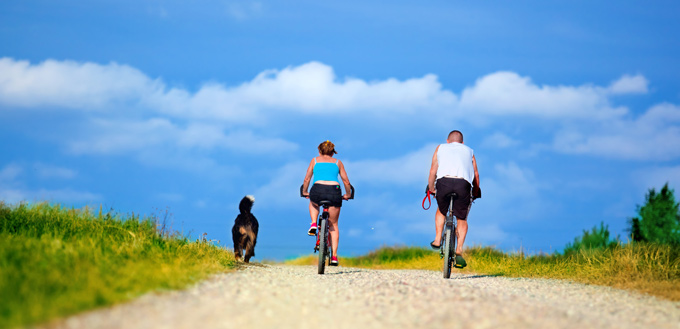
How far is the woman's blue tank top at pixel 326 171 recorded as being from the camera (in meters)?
10.3

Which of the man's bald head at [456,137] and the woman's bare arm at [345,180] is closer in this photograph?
the man's bald head at [456,137]

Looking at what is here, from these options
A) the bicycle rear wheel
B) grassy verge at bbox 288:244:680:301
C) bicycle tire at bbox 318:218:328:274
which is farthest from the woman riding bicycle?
grassy verge at bbox 288:244:680:301

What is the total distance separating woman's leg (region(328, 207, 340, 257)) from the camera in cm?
1046

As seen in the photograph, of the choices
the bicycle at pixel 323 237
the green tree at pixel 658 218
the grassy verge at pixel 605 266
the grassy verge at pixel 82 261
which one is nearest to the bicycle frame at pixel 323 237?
the bicycle at pixel 323 237

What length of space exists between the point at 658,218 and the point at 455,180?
66.7ft

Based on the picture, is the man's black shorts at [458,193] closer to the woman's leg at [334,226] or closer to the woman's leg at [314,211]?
the woman's leg at [334,226]

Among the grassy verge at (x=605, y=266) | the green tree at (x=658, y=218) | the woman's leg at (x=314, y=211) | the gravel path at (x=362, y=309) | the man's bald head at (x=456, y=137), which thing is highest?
the green tree at (x=658, y=218)

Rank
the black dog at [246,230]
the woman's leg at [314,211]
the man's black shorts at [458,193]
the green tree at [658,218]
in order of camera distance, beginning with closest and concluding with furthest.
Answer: the man's black shorts at [458,193] → the woman's leg at [314,211] → the black dog at [246,230] → the green tree at [658,218]

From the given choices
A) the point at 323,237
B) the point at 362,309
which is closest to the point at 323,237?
the point at 323,237

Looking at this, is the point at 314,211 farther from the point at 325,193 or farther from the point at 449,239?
the point at 449,239

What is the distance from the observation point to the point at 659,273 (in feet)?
29.8

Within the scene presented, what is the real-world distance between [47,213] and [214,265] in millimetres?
3975

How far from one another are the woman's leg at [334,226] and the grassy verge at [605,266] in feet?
11.7

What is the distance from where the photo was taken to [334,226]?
10.6 m
